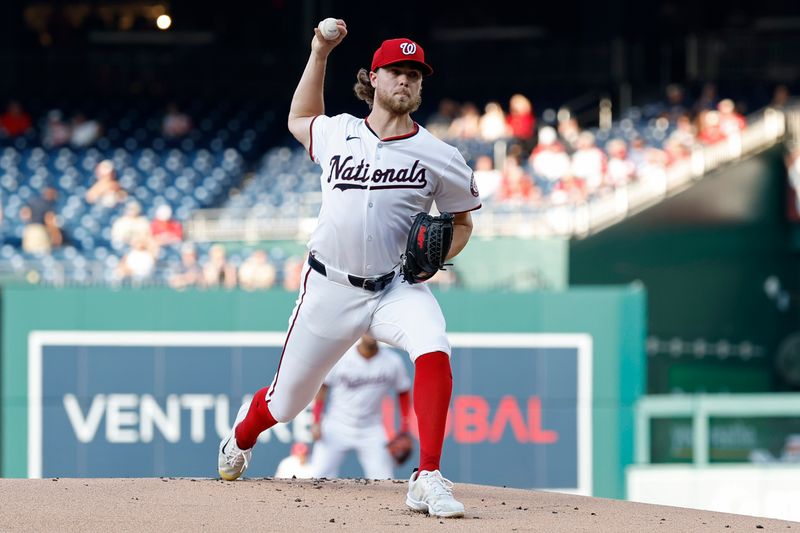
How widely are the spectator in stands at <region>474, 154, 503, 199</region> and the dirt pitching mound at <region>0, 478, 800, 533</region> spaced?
881 cm

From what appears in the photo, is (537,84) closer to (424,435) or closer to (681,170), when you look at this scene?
(681,170)

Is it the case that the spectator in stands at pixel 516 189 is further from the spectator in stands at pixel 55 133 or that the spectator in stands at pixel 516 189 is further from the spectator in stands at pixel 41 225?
the spectator in stands at pixel 55 133

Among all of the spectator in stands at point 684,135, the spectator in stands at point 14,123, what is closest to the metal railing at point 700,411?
the spectator in stands at point 684,135

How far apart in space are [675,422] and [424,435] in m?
7.59

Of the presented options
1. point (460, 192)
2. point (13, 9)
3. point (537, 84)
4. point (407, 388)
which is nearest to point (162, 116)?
point (13, 9)

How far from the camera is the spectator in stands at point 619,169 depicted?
1494 cm

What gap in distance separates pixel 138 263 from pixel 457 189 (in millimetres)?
8242

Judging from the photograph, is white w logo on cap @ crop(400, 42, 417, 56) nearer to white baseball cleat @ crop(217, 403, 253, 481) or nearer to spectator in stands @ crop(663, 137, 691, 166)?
white baseball cleat @ crop(217, 403, 253, 481)

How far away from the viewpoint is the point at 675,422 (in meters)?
12.0

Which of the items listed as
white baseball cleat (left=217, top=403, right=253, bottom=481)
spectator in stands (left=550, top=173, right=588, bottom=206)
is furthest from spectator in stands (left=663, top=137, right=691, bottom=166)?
white baseball cleat (left=217, top=403, right=253, bottom=481)

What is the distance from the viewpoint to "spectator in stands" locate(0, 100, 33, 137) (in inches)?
674

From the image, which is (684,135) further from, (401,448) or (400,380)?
(401,448)

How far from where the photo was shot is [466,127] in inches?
642

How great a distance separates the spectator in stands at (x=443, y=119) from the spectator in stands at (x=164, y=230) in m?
3.67
